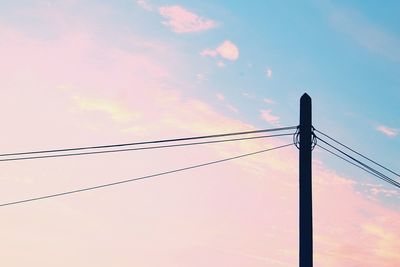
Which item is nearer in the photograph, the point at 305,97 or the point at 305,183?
the point at 305,183

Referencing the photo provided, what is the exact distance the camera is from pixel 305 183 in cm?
1548

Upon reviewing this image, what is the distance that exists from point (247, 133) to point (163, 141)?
10.00ft

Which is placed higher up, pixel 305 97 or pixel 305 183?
pixel 305 97

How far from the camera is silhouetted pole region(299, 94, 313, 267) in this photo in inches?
582

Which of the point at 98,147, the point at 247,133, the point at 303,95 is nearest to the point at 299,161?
the point at 303,95

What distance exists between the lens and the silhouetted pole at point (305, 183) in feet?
48.5

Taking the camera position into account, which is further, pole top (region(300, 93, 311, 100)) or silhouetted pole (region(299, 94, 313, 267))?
pole top (region(300, 93, 311, 100))

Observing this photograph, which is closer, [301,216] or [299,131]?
[301,216]

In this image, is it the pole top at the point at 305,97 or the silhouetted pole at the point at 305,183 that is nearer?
the silhouetted pole at the point at 305,183

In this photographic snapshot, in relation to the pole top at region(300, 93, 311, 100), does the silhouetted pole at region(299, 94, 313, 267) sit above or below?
below

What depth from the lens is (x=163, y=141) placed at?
68.8 ft

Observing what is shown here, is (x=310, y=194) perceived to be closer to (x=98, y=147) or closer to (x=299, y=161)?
(x=299, y=161)

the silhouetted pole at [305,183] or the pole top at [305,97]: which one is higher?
the pole top at [305,97]

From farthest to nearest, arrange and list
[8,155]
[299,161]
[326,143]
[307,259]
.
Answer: [8,155] → [326,143] → [299,161] → [307,259]
